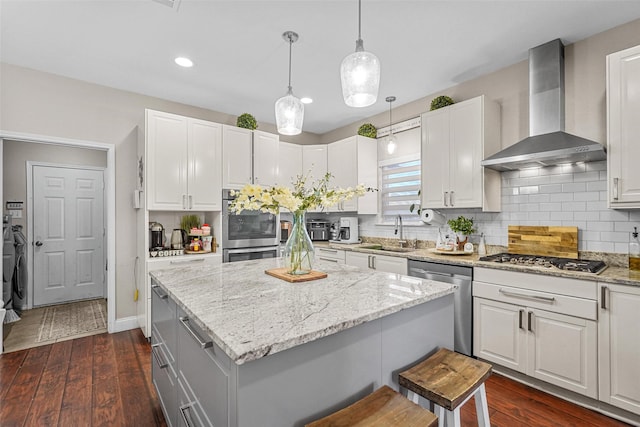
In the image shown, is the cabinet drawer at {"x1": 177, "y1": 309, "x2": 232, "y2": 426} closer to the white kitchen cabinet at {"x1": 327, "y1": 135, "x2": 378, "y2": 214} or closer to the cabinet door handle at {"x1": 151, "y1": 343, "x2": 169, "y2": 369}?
the cabinet door handle at {"x1": 151, "y1": 343, "x2": 169, "y2": 369}

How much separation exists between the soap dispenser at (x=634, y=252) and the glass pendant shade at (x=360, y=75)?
220 centimetres

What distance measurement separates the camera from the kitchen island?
0.96 m

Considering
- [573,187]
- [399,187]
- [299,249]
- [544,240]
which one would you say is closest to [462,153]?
[573,187]

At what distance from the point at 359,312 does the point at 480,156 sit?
2.31 metres

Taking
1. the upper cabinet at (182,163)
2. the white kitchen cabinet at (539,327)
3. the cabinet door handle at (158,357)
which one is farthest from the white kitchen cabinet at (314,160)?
the cabinet door handle at (158,357)

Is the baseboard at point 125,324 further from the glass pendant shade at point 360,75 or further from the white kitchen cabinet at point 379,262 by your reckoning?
the glass pendant shade at point 360,75

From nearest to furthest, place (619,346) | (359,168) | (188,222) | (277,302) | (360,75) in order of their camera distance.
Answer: (277,302) → (360,75) → (619,346) → (188,222) → (359,168)

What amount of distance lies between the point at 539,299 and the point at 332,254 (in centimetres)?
232

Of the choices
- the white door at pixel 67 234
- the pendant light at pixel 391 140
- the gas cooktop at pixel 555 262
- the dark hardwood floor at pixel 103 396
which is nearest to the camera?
the dark hardwood floor at pixel 103 396

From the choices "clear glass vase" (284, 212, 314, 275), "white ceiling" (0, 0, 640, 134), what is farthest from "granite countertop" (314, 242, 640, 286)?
"white ceiling" (0, 0, 640, 134)

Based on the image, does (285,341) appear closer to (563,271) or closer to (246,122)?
(563,271)

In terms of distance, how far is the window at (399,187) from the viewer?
12.7 ft

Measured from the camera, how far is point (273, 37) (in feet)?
8.14

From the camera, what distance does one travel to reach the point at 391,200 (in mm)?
4184
